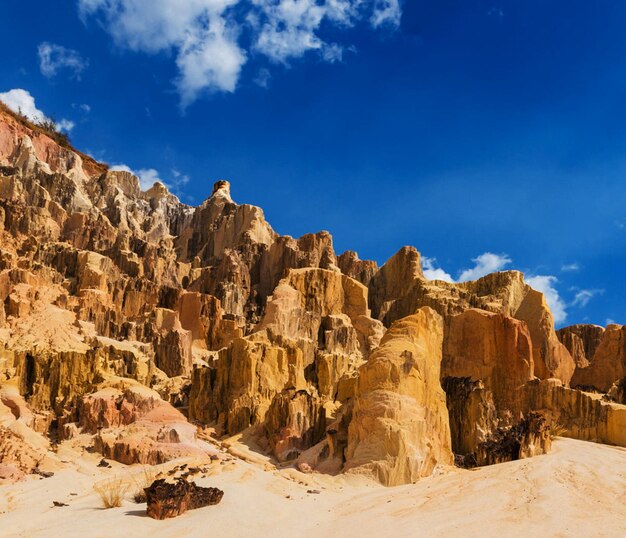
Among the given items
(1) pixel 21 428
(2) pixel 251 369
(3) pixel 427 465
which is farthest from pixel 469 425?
(1) pixel 21 428

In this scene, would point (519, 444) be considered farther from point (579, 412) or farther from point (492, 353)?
point (492, 353)

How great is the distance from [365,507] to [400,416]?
21.3ft

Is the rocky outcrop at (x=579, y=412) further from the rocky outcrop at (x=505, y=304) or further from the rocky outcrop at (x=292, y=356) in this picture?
the rocky outcrop at (x=292, y=356)

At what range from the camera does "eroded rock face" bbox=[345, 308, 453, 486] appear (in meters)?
21.8

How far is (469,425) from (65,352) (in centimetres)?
1809

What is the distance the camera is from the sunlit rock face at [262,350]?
24.5 meters

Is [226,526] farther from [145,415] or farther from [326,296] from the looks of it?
[326,296]

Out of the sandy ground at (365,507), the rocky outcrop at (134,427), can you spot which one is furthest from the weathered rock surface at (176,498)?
the rocky outcrop at (134,427)

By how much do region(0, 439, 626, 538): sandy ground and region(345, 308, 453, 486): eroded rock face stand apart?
2.83ft

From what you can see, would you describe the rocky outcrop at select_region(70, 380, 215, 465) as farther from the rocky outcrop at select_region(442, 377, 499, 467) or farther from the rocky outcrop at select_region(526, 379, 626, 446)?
the rocky outcrop at select_region(526, 379, 626, 446)

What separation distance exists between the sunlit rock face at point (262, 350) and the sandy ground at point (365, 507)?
9.78ft

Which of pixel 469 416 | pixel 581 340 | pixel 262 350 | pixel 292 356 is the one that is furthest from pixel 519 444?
pixel 581 340

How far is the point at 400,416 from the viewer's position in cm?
2277

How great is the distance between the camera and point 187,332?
42.6 meters
